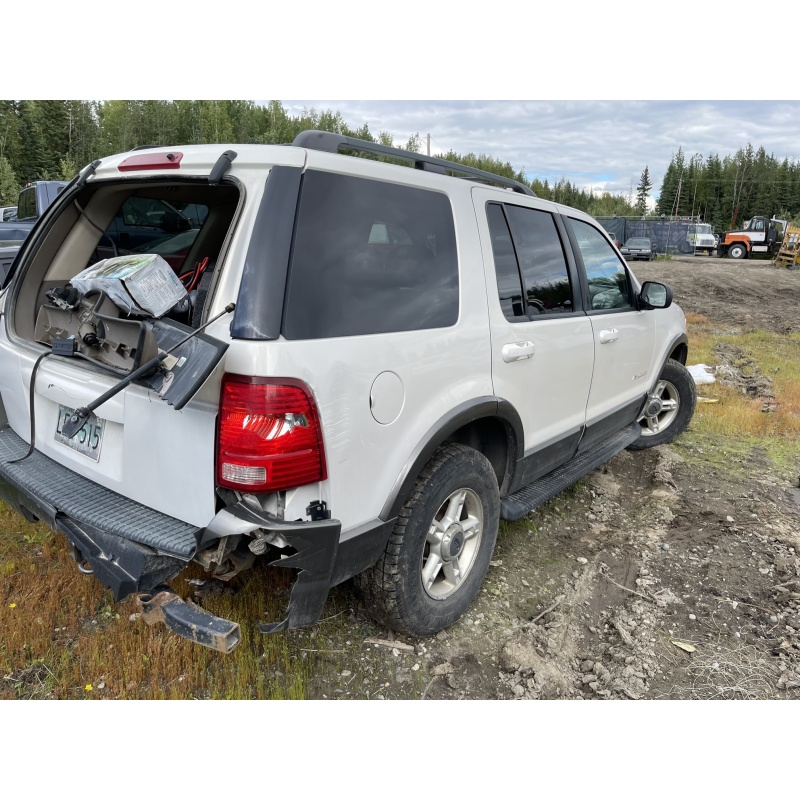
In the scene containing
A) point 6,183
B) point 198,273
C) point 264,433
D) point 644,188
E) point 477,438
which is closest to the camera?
point 264,433

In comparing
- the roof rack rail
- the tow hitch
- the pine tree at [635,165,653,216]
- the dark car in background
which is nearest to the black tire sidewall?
the tow hitch

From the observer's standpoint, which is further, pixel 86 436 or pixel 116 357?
pixel 86 436

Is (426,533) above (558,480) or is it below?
above

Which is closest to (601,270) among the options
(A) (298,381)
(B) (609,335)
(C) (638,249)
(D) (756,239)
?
(B) (609,335)

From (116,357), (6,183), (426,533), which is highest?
(6,183)

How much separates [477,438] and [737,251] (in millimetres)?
40966

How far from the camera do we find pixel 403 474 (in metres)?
2.25

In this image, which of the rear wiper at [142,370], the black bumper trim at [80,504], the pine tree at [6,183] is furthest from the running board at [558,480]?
the pine tree at [6,183]

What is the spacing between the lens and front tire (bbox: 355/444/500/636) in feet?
7.79

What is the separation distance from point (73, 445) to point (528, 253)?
2352mm

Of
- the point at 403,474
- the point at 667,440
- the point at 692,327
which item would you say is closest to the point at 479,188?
the point at 403,474

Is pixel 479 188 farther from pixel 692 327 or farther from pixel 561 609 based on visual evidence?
pixel 692 327

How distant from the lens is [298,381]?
1.86 metres

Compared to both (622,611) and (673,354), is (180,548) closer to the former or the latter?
(622,611)
